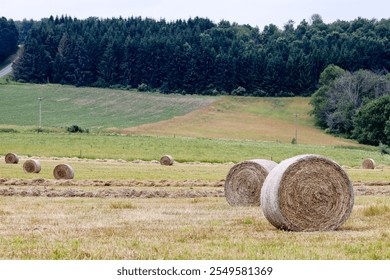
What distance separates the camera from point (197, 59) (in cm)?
16362

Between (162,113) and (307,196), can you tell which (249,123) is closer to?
(162,113)

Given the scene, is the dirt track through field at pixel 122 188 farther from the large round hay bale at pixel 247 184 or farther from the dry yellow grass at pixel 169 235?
the dry yellow grass at pixel 169 235

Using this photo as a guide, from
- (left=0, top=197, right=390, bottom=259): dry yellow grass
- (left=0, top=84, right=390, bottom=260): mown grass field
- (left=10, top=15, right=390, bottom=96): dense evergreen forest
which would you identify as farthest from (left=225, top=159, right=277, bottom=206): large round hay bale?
(left=10, top=15, right=390, bottom=96): dense evergreen forest

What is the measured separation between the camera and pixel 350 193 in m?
18.7

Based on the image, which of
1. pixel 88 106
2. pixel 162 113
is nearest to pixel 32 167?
pixel 162 113

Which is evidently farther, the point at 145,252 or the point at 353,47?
the point at 353,47

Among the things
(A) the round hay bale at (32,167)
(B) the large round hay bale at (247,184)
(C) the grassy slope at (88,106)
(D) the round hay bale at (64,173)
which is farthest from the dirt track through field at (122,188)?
(C) the grassy slope at (88,106)

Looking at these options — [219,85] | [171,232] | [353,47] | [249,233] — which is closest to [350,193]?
[249,233]

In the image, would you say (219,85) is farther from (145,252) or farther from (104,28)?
(145,252)

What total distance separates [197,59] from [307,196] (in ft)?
480

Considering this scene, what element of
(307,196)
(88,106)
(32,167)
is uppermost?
(307,196)

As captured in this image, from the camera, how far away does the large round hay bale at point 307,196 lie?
59.2 feet

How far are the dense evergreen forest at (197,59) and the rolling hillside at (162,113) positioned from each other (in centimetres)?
863
